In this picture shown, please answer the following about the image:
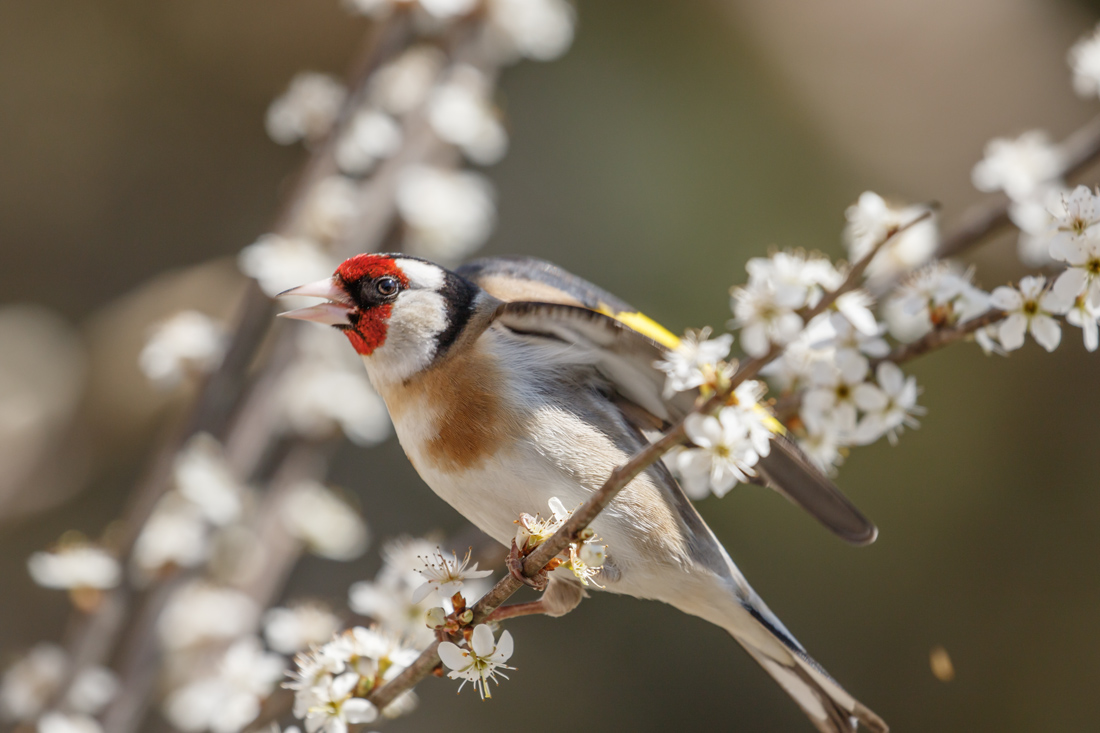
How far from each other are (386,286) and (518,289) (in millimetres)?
214

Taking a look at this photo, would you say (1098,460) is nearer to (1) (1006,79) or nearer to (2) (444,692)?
(1) (1006,79)

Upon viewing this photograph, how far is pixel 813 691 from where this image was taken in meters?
1.29

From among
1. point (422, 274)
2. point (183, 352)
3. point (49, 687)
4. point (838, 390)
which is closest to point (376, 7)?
point (422, 274)

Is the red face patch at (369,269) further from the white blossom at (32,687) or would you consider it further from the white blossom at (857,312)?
the white blossom at (32,687)

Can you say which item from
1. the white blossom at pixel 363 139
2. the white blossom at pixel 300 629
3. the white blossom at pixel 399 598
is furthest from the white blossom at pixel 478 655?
the white blossom at pixel 363 139

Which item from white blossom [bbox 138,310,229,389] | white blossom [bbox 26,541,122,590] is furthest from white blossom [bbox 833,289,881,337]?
white blossom [bbox 26,541,122,590]

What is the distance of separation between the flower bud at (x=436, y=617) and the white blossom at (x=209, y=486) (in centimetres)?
66

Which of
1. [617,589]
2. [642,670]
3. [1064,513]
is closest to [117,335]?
[642,670]

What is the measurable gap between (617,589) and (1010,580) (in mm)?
2059

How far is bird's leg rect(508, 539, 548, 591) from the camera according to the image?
89 cm

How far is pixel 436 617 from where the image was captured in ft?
3.24

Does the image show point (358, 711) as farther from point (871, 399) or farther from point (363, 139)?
point (363, 139)

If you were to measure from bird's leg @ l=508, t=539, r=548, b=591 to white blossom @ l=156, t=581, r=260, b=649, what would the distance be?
84 cm

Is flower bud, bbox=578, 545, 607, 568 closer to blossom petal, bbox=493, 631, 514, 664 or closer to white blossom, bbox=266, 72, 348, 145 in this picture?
blossom petal, bbox=493, 631, 514, 664
